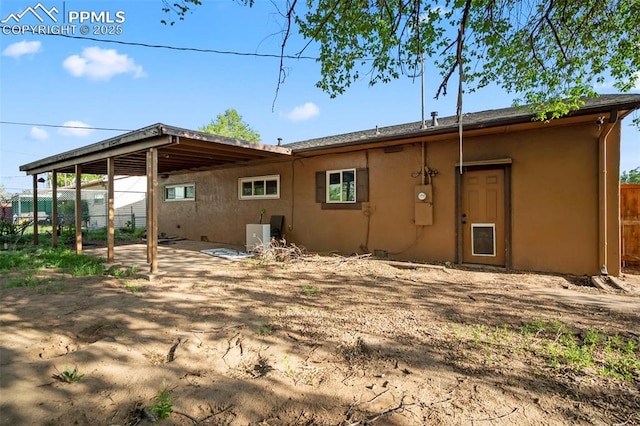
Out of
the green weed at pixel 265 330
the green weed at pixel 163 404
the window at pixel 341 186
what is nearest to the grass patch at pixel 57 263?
the green weed at pixel 265 330

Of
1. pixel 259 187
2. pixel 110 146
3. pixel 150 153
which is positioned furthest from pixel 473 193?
pixel 110 146

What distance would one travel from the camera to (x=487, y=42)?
408 centimetres

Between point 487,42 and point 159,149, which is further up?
point 487,42

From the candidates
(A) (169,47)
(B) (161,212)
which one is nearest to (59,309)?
(A) (169,47)

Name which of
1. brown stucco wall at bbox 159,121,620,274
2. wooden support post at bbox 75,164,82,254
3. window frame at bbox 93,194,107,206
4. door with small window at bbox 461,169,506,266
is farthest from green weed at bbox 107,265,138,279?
window frame at bbox 93,194,107,206

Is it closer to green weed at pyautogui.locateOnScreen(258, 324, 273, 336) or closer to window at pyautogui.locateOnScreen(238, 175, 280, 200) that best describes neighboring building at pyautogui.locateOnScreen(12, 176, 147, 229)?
window at pyautogui.locateOnScreen(238, 175, 280, 200)

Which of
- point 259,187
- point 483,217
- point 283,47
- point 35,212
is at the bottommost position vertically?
point 483,217

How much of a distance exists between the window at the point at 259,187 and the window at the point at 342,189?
1629 mm

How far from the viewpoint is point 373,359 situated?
253cm

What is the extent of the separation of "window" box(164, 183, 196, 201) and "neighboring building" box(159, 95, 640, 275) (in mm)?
4257

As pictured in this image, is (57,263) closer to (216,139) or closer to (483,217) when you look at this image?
(216,139)

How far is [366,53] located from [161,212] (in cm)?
1178

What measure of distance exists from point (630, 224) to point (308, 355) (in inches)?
306

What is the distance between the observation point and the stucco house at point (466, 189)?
5.30 meters
